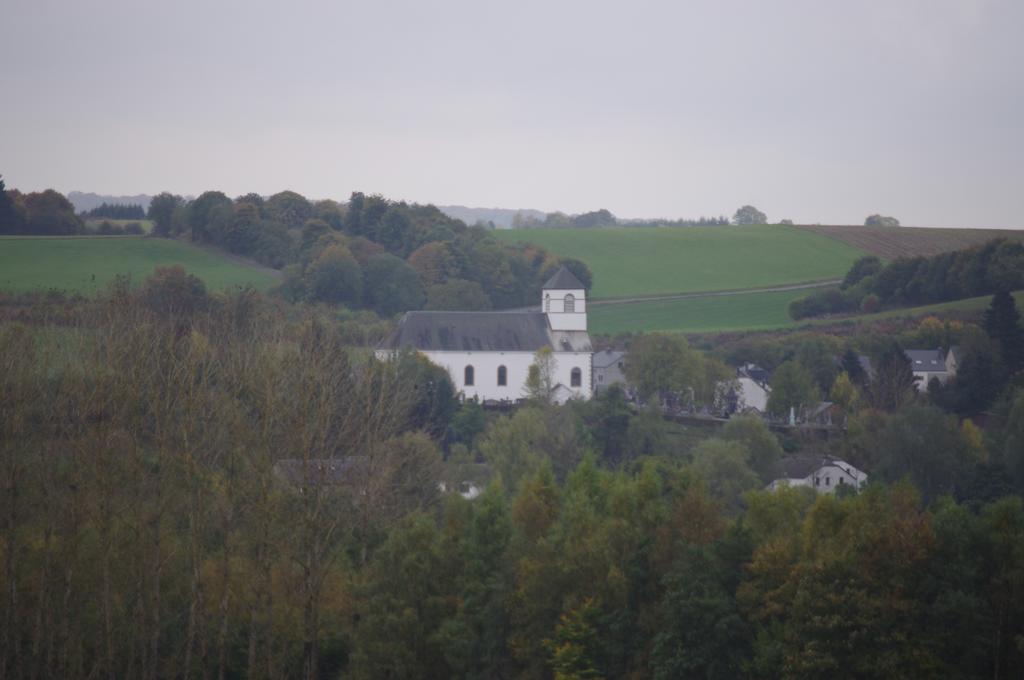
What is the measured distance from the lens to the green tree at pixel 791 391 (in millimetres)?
61312

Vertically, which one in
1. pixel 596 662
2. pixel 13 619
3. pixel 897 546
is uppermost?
pixel 897 546

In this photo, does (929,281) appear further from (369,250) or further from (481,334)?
(369,250)

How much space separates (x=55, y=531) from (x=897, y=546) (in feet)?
58.2

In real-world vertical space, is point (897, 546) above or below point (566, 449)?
above

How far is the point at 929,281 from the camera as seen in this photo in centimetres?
8188

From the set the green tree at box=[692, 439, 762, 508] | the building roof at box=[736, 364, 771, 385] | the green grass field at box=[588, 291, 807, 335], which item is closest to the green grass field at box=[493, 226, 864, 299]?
the green grass field at box=[588, 291, 807, 335]

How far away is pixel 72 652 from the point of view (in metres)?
25.5

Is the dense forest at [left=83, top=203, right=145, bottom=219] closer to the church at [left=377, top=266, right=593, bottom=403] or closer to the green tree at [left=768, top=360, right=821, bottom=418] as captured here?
the church at [left=377, top=266, right=593, bottom=403]

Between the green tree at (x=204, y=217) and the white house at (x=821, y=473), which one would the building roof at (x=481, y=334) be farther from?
the green tree at (x=204, y=217)

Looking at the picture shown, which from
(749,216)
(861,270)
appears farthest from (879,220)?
(861,270)

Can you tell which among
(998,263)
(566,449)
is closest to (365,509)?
(566,449)

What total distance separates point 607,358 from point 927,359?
18973 mm

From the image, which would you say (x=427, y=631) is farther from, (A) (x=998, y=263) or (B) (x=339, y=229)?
(B) (x=339, y=229)

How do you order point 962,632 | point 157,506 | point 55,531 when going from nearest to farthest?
point 962,632 → point 157,506 → point 55,531
